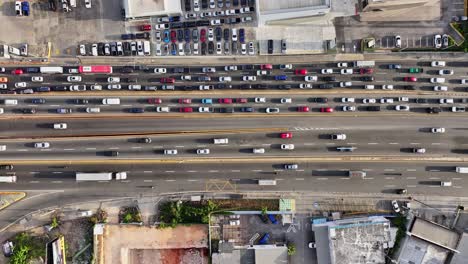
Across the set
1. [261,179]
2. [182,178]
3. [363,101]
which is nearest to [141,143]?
[182,178]

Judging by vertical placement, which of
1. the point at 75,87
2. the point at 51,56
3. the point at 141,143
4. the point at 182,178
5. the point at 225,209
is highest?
the point at 51,56

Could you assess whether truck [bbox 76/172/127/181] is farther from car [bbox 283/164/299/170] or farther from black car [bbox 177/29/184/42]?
car [bbox 283/164/299/170]

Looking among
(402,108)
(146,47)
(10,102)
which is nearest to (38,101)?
(10,102)

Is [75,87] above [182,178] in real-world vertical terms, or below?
above

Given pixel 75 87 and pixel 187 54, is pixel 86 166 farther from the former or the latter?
pixel 187 54

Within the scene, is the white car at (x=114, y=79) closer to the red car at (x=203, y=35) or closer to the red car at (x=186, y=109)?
the red car at (x=186, y=109)

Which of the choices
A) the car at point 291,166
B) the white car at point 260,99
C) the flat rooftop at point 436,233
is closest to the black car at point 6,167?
the white car at point 260,99

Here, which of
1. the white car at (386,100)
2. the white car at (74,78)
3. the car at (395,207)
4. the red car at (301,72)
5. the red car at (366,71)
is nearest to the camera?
the car at (395,207)
